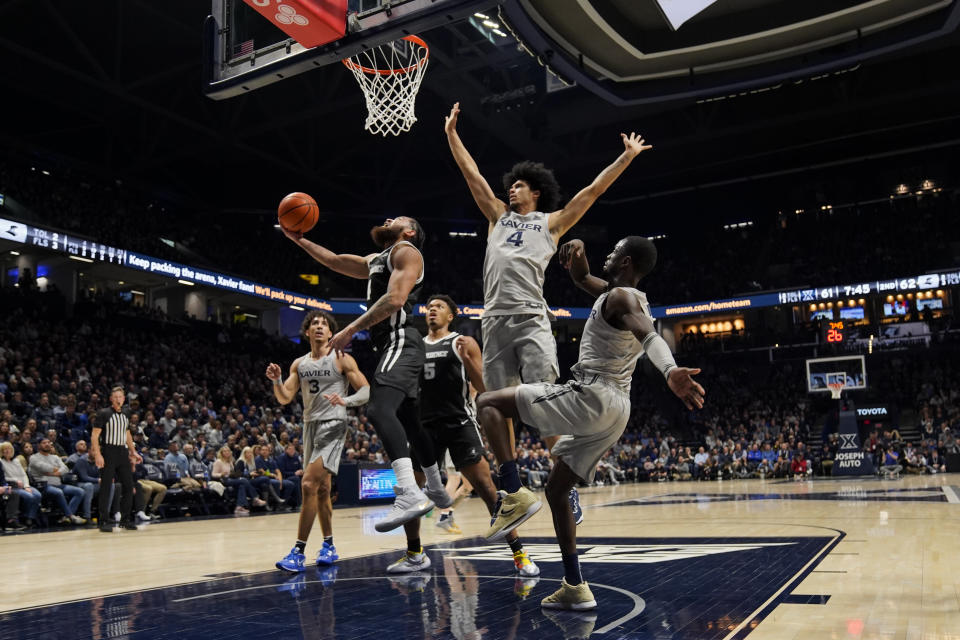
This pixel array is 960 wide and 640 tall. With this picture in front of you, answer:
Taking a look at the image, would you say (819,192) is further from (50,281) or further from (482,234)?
(50,281)

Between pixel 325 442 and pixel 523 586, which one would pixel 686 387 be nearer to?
pixel 523 586

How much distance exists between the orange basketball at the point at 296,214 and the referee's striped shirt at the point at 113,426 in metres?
6.11

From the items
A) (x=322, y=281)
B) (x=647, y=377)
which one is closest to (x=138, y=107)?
(x=322, y=281)

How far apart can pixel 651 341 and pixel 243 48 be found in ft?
23.7

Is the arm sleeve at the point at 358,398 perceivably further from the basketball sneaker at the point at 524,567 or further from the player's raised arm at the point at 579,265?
the player's raised arm at the point at 579,265

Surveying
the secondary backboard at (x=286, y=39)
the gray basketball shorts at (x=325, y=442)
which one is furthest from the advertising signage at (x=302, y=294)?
the gray basketball shorts at (x=325, y=442)

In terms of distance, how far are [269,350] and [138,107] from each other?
9168 mm

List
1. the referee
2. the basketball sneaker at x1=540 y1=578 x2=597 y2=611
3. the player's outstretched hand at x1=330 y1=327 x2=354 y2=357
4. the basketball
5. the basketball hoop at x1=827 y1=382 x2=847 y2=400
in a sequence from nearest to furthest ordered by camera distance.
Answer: the basketball sneaker at x1=540 y1=578 x2=597 y2=611 < the player's outstretched hand at x1=330 y1=327 x2=354 y2=357 < the basketball < the referee < the basketball hoop at x1=827 y1=382 x2=847 y2=400

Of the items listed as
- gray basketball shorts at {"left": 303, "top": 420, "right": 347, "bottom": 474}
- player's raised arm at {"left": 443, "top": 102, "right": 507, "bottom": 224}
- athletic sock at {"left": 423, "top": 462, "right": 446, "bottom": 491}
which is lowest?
athletic sock at {"left": 423, "top": 462, "right": 446, "bottom": 491}

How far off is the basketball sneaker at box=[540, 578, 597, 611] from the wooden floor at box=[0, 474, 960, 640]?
77 centimetres

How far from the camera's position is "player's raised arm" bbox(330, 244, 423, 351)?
4.41 metres

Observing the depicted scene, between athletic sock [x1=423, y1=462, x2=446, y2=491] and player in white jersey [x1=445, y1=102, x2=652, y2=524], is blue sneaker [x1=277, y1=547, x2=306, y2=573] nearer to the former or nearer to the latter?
athletic sock [x1=423, y1=462, x2=446, y2=491]

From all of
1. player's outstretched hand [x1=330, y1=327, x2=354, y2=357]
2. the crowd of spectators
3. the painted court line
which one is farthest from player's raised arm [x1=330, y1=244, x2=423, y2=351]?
the crowd of spectators

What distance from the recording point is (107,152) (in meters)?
27.2
